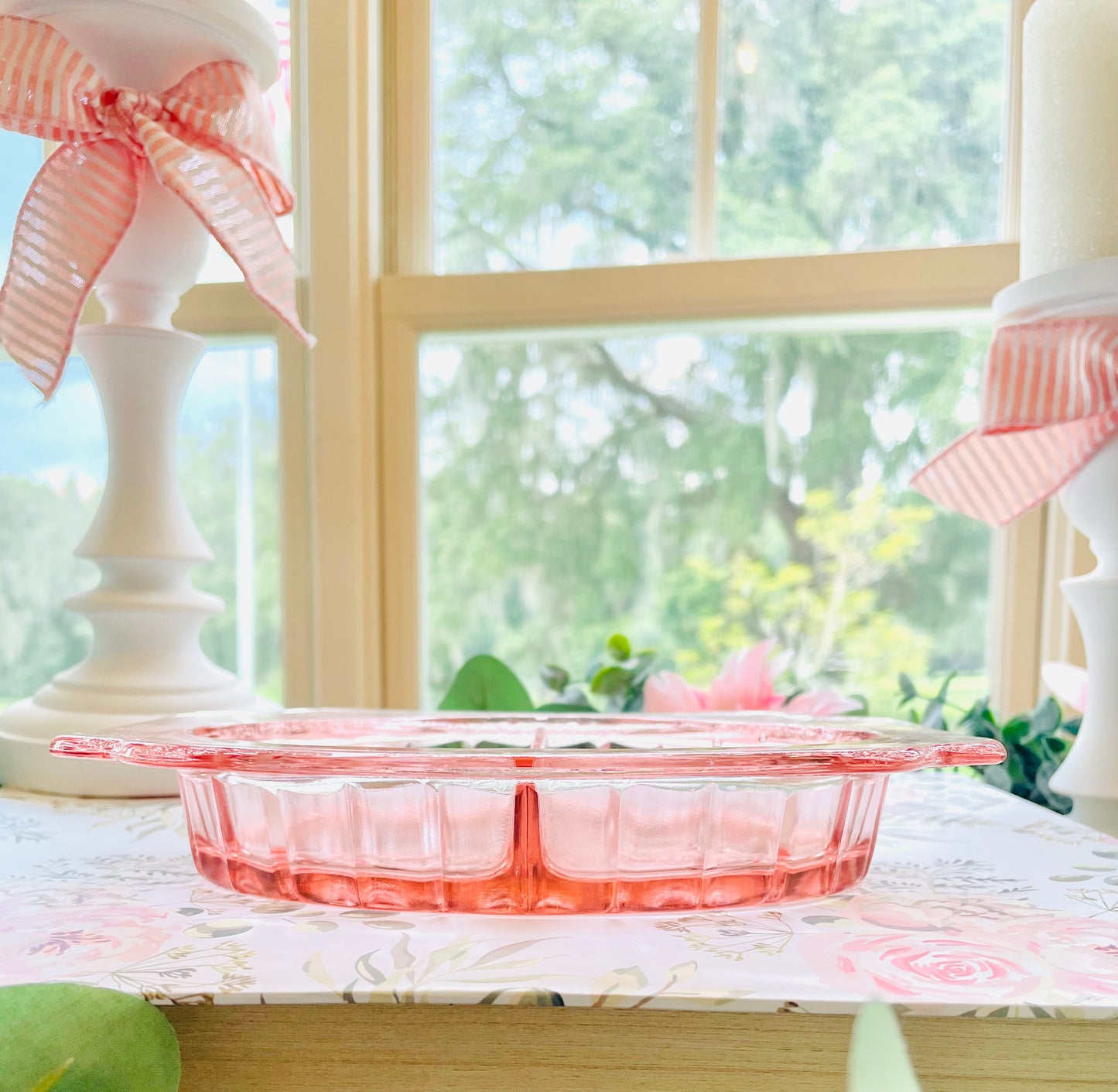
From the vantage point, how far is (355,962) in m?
0.25

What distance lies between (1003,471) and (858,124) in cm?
35

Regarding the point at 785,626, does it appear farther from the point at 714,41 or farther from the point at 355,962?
the point at 355,962

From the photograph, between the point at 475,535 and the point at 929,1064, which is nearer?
the point at 929,1064

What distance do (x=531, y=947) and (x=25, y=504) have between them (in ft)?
2.16

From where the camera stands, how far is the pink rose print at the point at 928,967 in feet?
0.76

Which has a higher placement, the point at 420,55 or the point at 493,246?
the point at 420,55

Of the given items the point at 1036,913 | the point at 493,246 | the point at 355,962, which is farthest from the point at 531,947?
the point at 493,246

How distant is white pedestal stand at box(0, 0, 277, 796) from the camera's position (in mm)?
490

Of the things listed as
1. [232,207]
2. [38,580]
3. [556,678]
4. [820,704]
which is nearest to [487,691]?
[556,678]

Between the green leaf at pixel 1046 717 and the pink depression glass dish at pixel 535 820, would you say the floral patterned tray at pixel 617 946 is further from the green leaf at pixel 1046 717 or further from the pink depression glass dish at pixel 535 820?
the green leaf at pixel 1046 717

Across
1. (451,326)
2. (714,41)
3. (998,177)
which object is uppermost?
(714,41)

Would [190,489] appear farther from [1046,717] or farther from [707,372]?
[1046,717]

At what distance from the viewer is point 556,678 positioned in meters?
0.66

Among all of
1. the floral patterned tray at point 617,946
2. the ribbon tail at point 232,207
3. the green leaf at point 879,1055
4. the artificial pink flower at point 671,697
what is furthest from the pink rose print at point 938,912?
Answer: the ribbon tail at point 232,207
